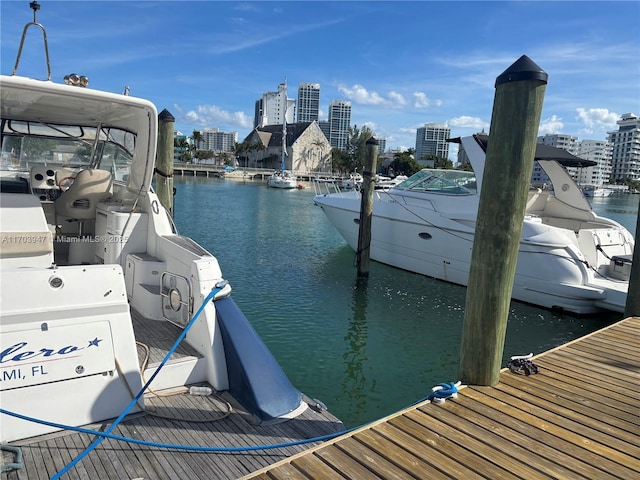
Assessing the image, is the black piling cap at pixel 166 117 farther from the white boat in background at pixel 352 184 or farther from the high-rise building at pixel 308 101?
the high-rise building at pixel 308 101

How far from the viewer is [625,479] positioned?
2.70m

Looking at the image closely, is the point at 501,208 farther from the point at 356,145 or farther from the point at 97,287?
the point at 356,145

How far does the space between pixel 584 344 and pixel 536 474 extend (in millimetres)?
3051

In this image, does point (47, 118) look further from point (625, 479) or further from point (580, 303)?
point (580, 303)

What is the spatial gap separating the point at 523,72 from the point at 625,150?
15747 centimetres

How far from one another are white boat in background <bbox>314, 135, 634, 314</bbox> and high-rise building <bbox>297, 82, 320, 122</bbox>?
158 meters

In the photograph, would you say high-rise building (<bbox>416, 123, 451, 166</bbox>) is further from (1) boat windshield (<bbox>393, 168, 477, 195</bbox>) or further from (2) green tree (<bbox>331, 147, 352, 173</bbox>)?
(1) boat windshield (<bbox>393, 168, 477, 195</bbox>)

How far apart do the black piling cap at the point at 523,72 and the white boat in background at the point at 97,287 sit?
2.77m

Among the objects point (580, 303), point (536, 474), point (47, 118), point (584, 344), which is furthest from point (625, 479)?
point (580, 303)

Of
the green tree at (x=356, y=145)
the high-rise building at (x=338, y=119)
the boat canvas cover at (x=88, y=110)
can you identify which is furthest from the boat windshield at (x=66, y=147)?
the high-rise building at (x=338, y=119)

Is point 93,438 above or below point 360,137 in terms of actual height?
below

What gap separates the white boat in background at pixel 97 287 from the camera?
10.1 feet

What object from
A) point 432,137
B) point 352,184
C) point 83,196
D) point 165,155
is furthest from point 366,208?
point 432,137

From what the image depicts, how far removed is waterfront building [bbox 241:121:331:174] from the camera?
9338 centimetres
